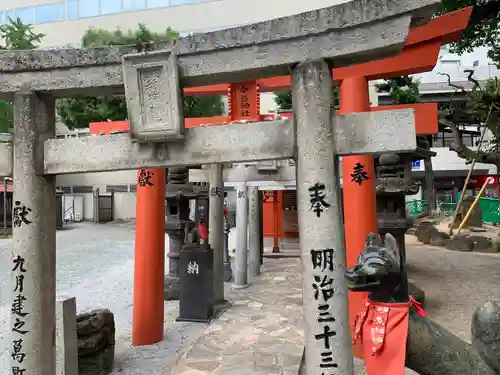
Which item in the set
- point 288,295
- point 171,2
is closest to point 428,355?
point 288,295

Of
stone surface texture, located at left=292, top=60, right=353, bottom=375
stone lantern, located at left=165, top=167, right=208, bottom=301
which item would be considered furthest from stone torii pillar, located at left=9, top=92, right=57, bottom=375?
stone lantern, located at left=165, top=167, right=208, bottom=301

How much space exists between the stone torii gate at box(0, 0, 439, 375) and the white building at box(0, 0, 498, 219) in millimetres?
19688

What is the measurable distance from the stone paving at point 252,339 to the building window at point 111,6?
2238cm

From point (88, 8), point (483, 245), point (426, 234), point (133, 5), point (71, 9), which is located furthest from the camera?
point (71, 9)

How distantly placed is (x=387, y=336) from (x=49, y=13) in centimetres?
3094

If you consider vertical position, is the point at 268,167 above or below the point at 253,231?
above

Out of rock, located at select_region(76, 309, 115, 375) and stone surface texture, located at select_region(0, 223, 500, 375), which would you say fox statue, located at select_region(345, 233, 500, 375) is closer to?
stone surface texture, located at select_region(0, 223, 500, 375)

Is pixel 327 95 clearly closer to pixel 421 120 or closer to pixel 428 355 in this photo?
pixel 428 355

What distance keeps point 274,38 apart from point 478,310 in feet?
8.04

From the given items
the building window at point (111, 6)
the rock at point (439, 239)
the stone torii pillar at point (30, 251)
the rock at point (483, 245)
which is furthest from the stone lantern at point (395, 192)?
the building window at point (111, 6)

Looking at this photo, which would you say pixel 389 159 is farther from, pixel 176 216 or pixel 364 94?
pixel 176 216

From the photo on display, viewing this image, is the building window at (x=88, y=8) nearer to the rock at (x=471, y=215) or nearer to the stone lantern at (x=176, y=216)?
the stone lantern at (x=176, y=216)

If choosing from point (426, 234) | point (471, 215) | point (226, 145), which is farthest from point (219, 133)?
point (471, 215)

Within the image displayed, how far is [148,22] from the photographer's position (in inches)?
992
